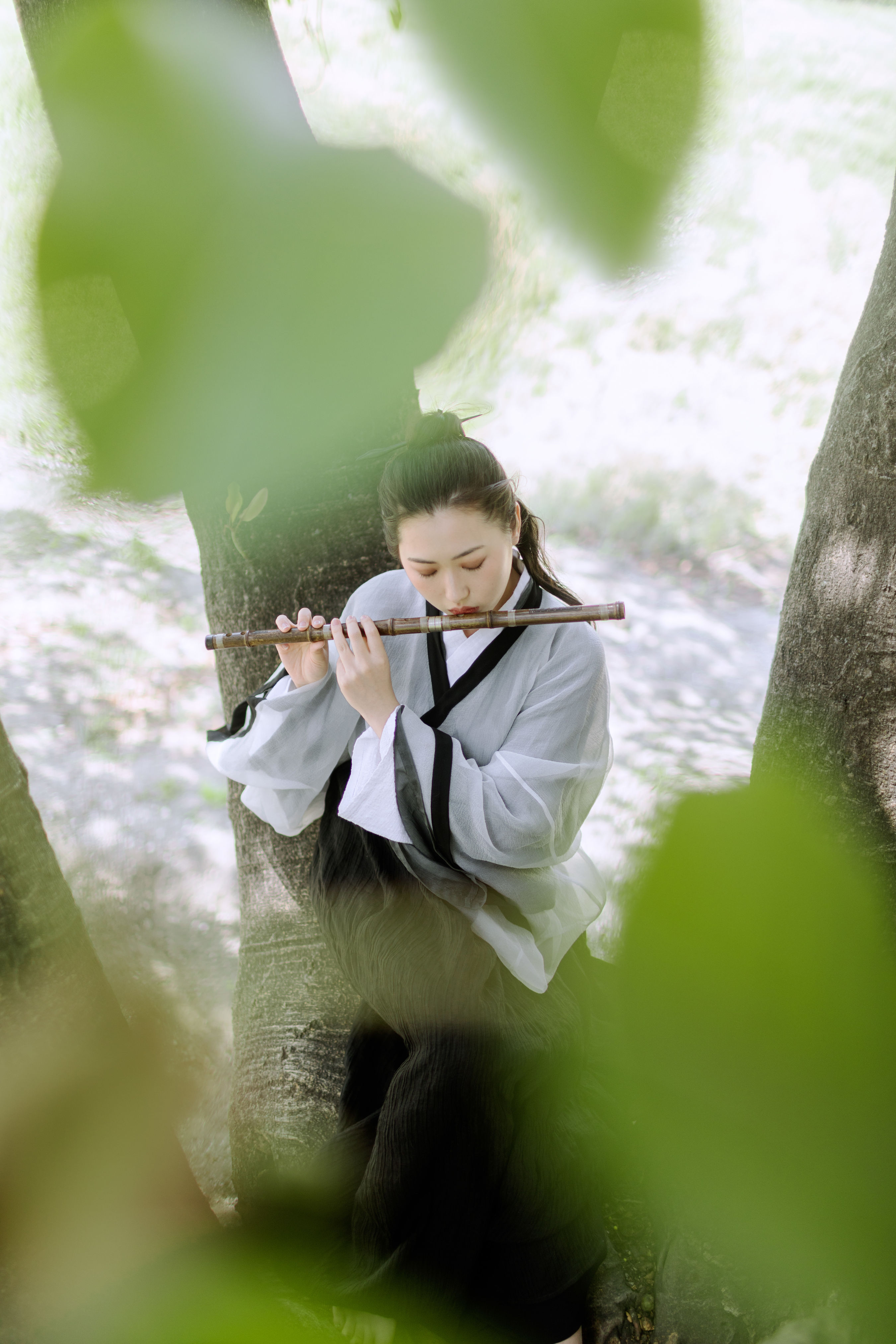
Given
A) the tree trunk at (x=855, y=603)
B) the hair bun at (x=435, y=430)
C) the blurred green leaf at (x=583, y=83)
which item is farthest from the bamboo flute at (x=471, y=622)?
the blurred green leaf at (x=583, y=83)

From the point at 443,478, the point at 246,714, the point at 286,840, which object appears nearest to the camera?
the point at 443,478

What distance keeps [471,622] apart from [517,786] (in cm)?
33

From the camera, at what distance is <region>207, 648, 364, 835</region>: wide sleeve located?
1825mm

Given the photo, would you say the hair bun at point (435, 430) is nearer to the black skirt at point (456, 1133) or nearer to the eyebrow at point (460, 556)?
the eyebrow at point (460, 556)

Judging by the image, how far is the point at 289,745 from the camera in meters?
1.84

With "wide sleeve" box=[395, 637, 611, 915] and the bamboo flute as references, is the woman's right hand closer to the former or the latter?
the bamboo flute

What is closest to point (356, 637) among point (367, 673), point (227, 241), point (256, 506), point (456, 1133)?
point (367, 673)

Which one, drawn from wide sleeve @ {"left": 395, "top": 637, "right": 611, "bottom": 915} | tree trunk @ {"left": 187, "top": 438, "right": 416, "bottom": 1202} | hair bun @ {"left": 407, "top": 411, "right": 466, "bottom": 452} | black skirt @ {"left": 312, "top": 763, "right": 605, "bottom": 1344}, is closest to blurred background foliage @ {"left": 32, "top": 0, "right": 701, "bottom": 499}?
tree trunk @ {"left": 187, "top": 438, "right": 416, "bottom": 1202}

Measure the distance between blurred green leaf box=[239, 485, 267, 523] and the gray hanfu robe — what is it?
1.60 ft

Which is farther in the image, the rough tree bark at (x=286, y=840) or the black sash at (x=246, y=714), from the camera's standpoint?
the rough tree bark at (x=286, y=840)

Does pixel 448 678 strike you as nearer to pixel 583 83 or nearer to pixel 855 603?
pixel 855 603

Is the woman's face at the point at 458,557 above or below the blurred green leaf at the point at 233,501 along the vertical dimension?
below

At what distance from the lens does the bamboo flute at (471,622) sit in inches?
65.2

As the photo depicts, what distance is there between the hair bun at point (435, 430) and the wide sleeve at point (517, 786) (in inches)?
18.2
